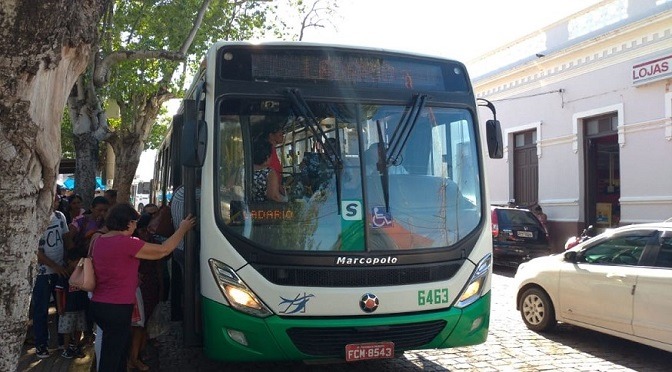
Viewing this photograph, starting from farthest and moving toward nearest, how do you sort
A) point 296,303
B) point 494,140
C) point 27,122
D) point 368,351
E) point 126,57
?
point 126,57, point 494,140, point 368,351, point 296,303, point 27,122

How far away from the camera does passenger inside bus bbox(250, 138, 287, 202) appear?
16.0ft

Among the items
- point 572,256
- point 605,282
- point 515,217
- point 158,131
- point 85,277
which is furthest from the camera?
point 158,131

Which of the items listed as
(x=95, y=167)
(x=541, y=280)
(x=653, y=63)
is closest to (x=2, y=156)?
(x=541, y=280)

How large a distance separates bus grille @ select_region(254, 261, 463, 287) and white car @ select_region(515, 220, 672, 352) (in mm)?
2330

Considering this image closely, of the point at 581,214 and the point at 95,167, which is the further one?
the point at 581,214

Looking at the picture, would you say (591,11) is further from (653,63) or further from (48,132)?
(48,132)

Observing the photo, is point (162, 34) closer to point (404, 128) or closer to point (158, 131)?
point (404, 128)

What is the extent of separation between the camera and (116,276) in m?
4.55

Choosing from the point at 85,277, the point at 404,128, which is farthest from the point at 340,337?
the point at 85,277

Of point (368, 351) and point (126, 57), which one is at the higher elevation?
point (126, 57)

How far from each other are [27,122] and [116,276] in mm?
1525

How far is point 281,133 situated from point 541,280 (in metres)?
4.17

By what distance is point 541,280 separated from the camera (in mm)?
7496

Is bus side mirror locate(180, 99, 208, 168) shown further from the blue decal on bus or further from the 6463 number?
the 6463 number
